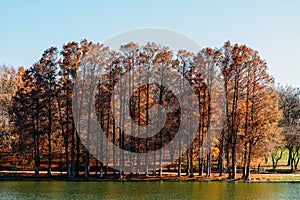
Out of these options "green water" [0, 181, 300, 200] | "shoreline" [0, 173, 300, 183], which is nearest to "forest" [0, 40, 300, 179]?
"shoreline" [0, 173, 300, 183]

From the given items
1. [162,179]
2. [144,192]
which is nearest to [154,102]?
[162,179]

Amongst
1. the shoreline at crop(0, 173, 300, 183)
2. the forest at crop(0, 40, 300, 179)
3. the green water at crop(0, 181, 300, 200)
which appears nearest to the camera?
the green water at crop(0, 181, 300, 200)

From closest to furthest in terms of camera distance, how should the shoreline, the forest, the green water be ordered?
the green water
the shoreline
the forest

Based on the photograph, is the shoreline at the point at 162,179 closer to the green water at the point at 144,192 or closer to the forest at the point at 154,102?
the forest at the point at 154,102

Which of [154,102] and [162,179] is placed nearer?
[162,179]

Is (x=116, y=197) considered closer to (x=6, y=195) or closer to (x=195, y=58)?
(x=6, y=195)

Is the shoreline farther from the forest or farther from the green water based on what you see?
the green water

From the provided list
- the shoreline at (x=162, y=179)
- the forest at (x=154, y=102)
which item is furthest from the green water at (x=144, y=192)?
the forest at (x=154, y=102)

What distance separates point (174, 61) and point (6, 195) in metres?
23.6

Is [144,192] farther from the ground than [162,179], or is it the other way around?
[162,179]

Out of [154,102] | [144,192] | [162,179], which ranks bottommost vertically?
[144,192]

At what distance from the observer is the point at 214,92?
152 ft

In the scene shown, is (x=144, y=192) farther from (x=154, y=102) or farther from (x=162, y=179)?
(x=154, y=102)

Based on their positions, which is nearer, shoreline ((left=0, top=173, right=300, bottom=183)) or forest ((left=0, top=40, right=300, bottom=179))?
shoreline ((left=0, top=173, right=300, bottom=183))
